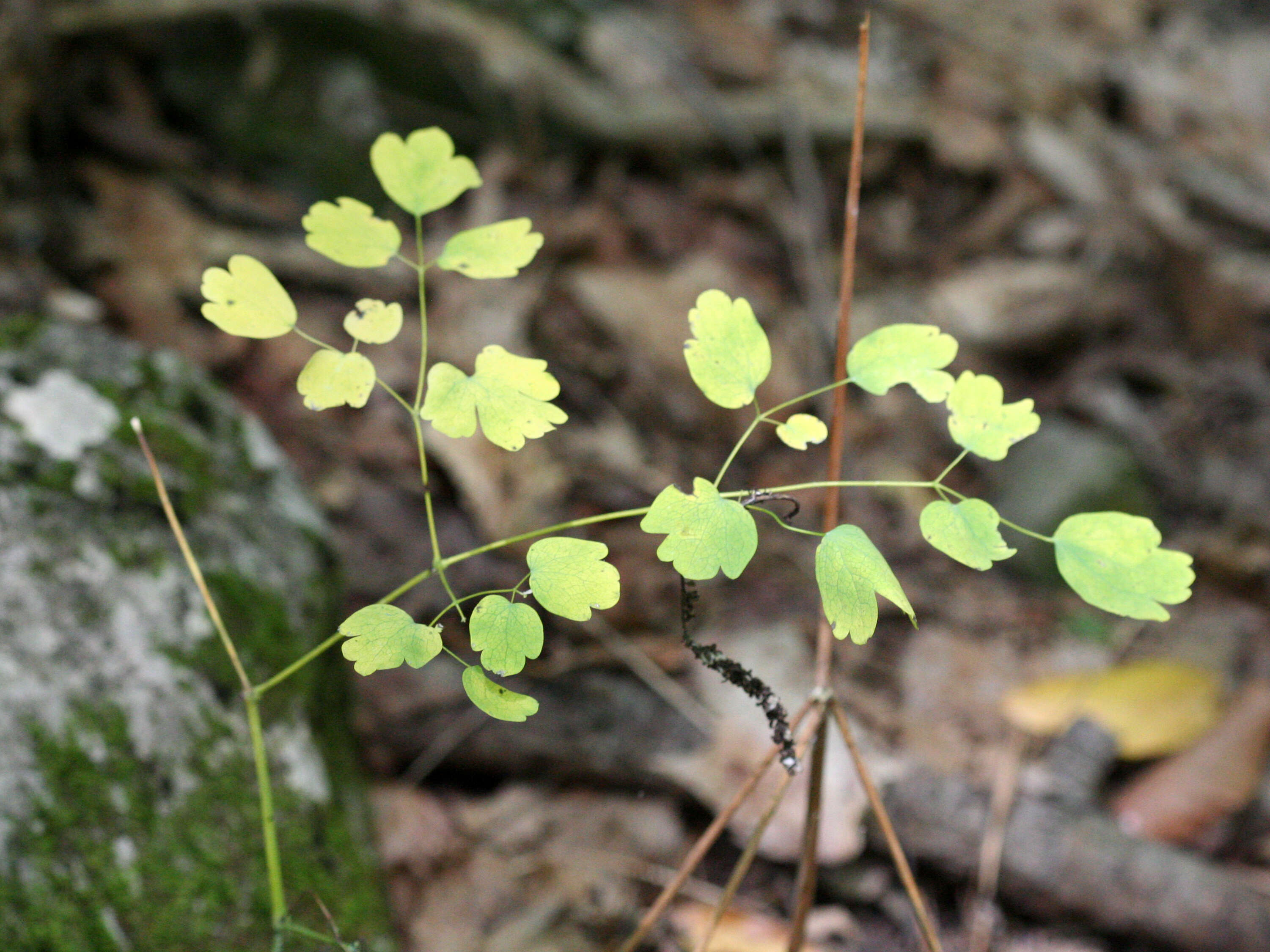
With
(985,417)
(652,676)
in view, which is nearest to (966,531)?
(985,417)

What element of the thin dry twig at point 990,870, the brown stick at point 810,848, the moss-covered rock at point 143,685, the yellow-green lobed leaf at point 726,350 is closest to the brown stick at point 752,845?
the brown stick at point 810,848

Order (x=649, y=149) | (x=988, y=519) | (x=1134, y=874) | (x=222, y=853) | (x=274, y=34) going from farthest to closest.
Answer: (x=649, y=149), (x=274, y=34), (x=1134, y=874), (x=222, y=853), (x=988, y=519)

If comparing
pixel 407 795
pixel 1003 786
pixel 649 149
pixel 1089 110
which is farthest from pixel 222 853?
pixel 1089 110

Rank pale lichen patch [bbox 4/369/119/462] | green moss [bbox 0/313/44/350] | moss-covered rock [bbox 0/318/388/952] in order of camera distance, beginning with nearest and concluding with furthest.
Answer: moss-covered rock [bbox 0/318/388/952] < pale lichen patch [bbox 4/369/119/462] < green moss [bbox 0/313/44/350]

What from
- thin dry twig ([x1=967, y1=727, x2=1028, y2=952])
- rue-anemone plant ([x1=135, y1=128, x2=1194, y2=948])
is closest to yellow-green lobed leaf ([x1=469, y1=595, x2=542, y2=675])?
rue-anemone plant ([x1=135, y1=128, x2=1194, y2=948])

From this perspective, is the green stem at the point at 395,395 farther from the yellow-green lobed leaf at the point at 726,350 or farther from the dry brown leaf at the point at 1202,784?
the dry brown leaf at the point at 1202,784

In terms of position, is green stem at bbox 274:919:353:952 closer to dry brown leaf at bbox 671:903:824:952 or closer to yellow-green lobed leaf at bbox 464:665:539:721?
yellow-green lobed leaf at bbox 464:665:539:721

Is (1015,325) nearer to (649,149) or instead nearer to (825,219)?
(825,219)
